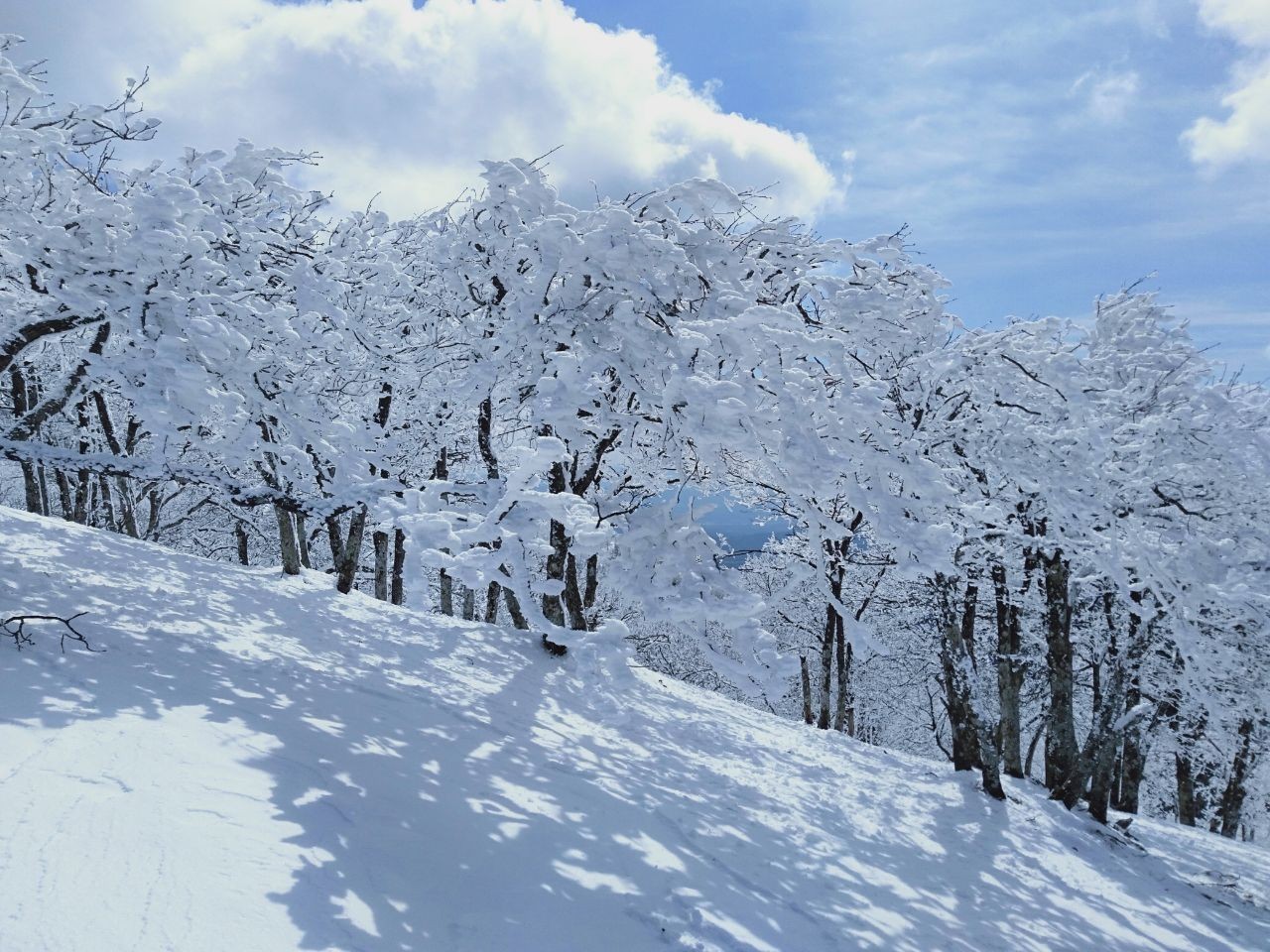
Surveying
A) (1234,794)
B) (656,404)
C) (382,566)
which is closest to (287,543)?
(382,566)

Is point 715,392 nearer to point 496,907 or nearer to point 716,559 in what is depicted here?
point 716,559

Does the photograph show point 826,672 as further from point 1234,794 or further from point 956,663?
point 1234,794

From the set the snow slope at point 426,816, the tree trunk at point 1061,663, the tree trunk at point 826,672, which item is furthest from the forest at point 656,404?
the tree trunk at point 826,672

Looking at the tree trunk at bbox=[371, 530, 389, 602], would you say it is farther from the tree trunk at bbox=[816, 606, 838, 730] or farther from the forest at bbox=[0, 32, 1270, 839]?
the tree trunk at bbox=[816, 606, 838, 730]

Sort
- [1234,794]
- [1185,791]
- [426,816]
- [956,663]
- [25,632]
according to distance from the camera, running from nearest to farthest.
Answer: [426,816] → [25,632] → [956,663] → [1234,794] → [1185,791]

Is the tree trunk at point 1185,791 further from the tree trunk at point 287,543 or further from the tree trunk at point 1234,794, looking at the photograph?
the tree trunk at point 287,543

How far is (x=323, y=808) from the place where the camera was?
3654 mm

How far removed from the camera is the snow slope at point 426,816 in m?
2.85

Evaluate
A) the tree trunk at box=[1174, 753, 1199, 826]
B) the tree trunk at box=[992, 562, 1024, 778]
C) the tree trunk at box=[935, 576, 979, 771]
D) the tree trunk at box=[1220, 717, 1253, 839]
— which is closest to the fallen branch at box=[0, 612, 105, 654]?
the tree trunk at box=[935, 576, 979, 771]

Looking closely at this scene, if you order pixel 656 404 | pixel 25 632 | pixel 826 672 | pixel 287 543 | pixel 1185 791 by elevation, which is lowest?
pixel 1185 791

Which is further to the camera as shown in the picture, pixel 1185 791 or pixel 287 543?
pixel 1185 791

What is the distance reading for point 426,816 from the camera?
400 cm

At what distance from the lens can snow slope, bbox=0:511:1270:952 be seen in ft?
9.34

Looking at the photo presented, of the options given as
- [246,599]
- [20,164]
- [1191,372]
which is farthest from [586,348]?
[1191,372]
